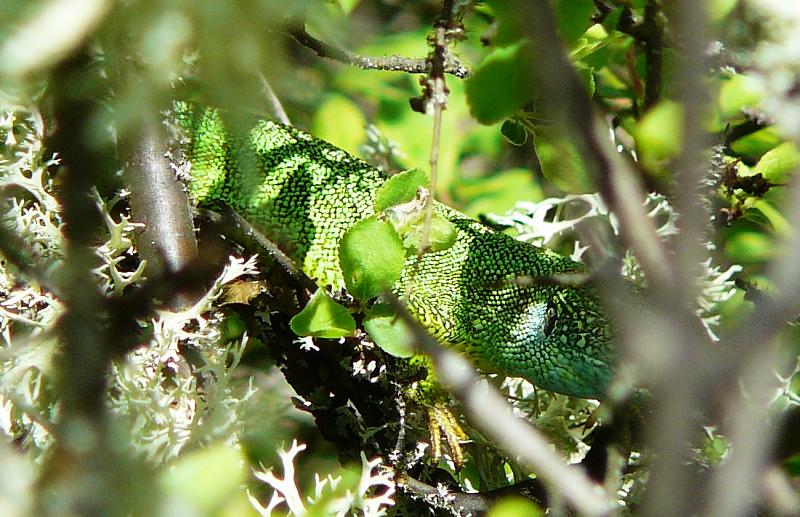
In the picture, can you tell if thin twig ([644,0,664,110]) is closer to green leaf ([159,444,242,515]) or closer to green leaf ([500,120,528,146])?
green leaf ([500,120,528,146])

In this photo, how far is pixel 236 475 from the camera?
1.32ft

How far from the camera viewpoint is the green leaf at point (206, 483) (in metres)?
0.38

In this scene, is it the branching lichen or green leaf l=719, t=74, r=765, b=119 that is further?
green leaf l=719, t=74, r=765, b=119

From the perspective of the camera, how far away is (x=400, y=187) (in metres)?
0.93

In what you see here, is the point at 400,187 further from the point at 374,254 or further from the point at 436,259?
the point at 436,259

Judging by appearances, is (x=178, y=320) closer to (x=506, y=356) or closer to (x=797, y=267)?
(x=506, y=356)

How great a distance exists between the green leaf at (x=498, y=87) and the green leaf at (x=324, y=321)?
1.00 feet

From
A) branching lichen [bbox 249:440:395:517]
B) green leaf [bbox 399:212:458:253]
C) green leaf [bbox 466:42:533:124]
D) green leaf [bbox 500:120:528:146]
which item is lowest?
branching lichen [bbox 249:440:395:517]

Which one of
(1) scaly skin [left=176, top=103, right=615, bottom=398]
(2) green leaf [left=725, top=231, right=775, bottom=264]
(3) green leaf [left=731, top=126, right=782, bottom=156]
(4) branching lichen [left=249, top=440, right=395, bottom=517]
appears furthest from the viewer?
(1) scaly skin [left=176, top=103, right=615, bottom=398]

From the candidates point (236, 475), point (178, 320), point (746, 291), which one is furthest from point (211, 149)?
point (236, 475)

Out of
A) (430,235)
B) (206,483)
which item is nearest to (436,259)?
(430,235)

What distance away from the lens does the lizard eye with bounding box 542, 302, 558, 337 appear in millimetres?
1627

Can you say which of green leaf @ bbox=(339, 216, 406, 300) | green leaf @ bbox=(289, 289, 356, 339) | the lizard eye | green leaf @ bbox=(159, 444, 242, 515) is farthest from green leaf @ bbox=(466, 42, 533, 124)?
the lizard eye

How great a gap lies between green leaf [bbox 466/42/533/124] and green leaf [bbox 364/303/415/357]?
0.89 ft
